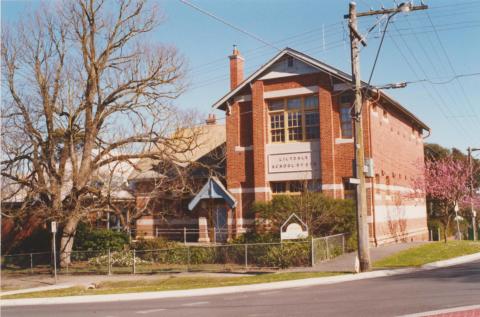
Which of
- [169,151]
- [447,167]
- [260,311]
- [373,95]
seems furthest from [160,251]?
[447,167]

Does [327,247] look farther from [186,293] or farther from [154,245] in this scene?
[154,245]

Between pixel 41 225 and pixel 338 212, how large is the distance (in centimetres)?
1938

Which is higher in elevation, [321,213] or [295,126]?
[295,126]

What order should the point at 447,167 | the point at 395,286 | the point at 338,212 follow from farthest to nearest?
the point at 447,167 → the point at 338,212 → the point at 395,286

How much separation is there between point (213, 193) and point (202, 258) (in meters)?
5.65

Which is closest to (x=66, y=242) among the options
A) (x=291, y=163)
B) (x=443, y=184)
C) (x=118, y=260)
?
(x=118, y=260)

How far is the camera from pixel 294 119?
102 ft

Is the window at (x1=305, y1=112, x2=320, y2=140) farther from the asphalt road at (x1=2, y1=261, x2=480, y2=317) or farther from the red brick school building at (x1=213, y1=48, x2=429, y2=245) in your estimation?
the asphalt road at (x1=2, y1=261, x2=480, y2=317)

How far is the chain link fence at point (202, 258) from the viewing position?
23.2 metres

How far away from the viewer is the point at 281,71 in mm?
30719

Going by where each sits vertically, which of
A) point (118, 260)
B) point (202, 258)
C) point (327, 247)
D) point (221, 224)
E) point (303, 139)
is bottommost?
point (118, 260)

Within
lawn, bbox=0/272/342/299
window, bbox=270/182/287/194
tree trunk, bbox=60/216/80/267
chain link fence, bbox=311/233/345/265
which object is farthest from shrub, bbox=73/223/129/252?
chain link fence, bbox=311/233/345/265

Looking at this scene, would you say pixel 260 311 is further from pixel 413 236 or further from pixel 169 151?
pixel 413 236

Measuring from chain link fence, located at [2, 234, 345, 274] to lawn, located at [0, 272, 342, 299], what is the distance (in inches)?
101
